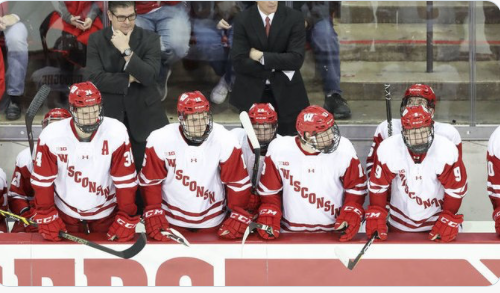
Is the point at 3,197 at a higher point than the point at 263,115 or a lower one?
lower

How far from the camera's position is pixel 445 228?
5391 millimetres

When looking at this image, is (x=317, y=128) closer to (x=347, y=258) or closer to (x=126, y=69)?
(x=347, y=258)

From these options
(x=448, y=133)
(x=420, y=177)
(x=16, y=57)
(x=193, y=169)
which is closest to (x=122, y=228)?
(x=193, y=169)

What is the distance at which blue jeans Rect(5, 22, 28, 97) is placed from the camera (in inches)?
296

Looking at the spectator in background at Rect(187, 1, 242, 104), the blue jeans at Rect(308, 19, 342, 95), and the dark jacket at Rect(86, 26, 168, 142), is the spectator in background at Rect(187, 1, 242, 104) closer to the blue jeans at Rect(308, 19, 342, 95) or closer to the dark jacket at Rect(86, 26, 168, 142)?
the blue jeans at Rect(308, 19, 342, 95)

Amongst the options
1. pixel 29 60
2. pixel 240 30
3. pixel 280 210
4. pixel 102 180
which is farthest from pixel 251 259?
pixel 29 60

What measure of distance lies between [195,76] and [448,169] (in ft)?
8.26

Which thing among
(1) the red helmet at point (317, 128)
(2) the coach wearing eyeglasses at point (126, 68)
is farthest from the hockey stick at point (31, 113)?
(1) the red helmet at point (317, 128)

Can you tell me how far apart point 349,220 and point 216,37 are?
2.37 metres

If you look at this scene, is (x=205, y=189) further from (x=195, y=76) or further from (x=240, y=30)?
(x=195, y=76)

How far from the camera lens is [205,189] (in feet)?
18.6

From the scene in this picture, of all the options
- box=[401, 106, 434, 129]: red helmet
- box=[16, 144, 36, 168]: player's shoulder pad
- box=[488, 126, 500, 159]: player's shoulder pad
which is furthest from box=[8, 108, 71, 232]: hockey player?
box=[488, 126, 500, 159]: player's shoulder pad

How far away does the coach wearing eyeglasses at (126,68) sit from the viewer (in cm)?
641

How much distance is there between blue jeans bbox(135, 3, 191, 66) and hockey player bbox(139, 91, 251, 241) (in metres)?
1.80
